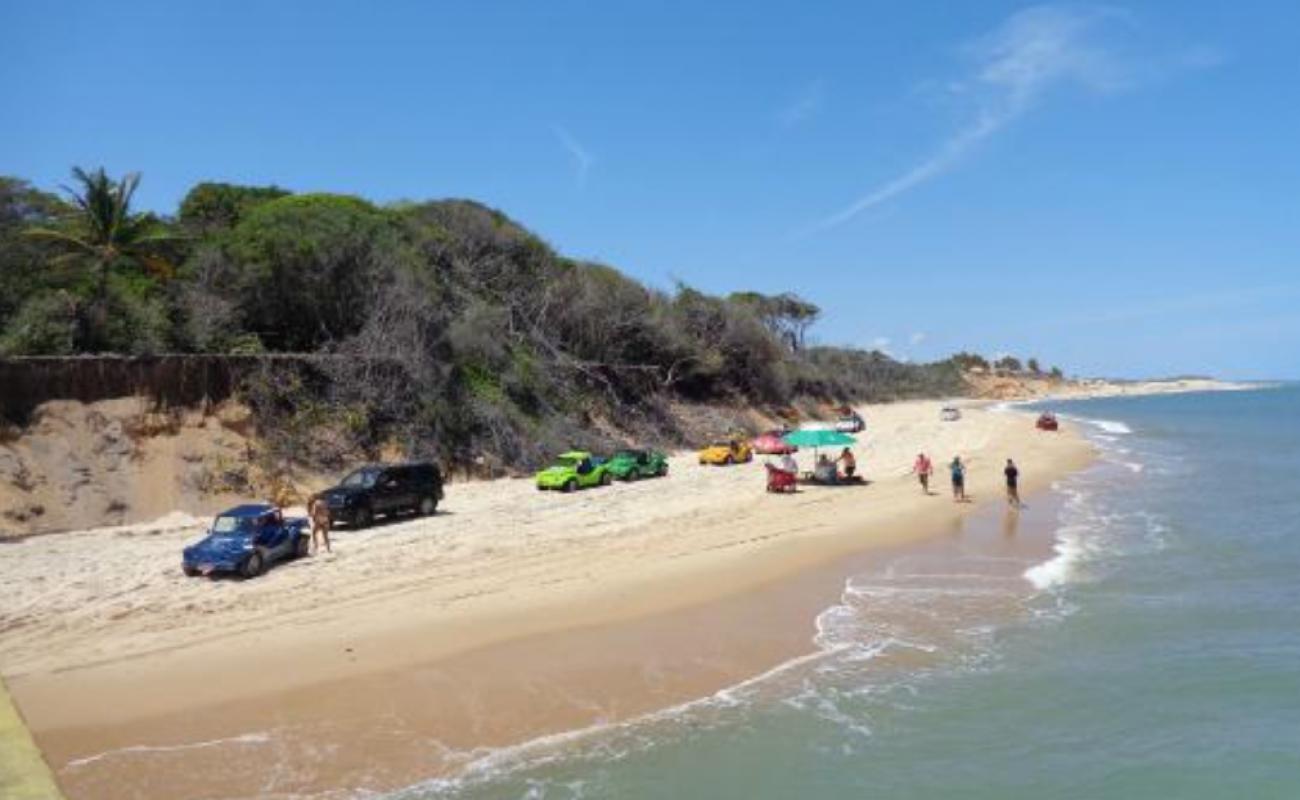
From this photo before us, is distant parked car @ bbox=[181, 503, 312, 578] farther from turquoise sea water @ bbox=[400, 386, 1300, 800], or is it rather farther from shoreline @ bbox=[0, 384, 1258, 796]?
turquoise sea water @ bbox=[400, 386, 1300, 800]

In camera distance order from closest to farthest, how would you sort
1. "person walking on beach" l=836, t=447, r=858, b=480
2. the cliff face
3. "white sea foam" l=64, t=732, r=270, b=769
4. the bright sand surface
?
"white sea foam" l=64, t=732, r=270, b=769 < the bright sand surface < the cliff face < "person walking on beach" l=836, t=447, r=858, b=480

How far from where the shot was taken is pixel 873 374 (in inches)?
5595

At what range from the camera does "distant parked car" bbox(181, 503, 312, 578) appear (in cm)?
1922

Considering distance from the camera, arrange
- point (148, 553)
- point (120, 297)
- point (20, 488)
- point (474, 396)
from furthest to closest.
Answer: point (474, 396)
point (120, 297)
point (20, 488)
point (148, 553)

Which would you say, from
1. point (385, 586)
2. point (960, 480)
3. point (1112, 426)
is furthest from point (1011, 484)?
point (1112, 426)

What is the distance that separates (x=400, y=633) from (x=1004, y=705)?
9053 mm

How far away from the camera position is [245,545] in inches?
764

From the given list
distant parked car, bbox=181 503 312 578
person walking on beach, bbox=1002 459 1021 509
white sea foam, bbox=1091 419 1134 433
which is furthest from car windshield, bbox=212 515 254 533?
white sea foam, bbox=1091 419 1134 433

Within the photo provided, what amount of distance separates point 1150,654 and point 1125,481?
27116mm

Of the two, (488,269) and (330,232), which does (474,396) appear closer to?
(330,232)

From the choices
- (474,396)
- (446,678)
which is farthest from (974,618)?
(474,396)

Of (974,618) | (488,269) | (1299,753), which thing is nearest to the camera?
(1299,753)

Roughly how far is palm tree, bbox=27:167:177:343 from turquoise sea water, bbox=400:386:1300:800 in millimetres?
27305

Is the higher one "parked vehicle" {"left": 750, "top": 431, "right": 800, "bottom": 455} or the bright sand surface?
"parked vehicle" {"left": 750, "top": 431, "right": 800, "bottom": 455}
